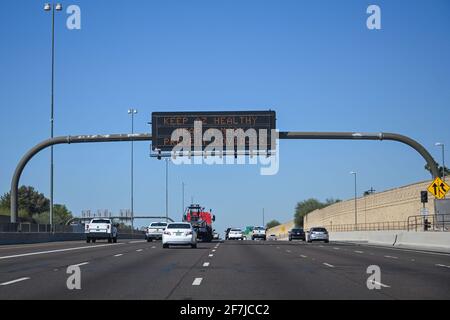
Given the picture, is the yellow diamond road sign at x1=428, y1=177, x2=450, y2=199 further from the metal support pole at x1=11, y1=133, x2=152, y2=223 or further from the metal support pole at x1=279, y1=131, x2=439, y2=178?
the metal support pole at x1=11, y1=133, x2=152, y2=223

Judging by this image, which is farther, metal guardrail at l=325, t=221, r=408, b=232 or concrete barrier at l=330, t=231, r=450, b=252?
metal guardrail at l=325, t=221, r=408, b=232

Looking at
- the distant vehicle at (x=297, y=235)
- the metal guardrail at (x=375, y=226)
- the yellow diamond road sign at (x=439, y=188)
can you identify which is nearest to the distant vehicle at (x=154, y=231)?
the metal guardrail at (x=375, y=226)

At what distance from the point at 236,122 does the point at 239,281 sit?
31.0 m

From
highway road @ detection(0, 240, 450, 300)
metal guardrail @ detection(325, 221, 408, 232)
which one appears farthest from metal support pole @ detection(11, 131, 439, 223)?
metal guardrail @ detection(325, 221, 408, 232)

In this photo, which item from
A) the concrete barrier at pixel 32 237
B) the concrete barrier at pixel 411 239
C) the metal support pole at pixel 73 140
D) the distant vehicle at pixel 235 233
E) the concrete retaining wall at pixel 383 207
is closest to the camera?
the concrete barrier at pixel 411 239

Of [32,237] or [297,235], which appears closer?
[32,237]

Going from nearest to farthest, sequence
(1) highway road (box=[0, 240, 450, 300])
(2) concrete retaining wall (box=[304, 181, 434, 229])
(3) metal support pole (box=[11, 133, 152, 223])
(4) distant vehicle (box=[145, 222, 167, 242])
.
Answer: (1) highway road (box=[0, 240, 450, 300]) < (3) metal support pole (box=[11, 133, 152, 223]) < (4) distant vehicle (box=[145, 222, 167, 242]) < (2) concrete retaining wall (box=[304, 181, 434, 229])

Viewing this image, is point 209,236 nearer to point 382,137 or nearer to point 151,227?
point 151,227

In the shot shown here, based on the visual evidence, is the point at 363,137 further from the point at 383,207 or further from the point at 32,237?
the point at 383,207

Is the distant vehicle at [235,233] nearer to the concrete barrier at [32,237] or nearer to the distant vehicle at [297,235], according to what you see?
the distant vehicle at [297,235]

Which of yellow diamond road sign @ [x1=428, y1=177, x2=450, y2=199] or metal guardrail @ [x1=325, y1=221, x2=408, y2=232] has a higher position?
yellow diamond road sign @ [x1=428, y1=177, x2=450, y2=199]

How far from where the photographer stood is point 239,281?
1952cm

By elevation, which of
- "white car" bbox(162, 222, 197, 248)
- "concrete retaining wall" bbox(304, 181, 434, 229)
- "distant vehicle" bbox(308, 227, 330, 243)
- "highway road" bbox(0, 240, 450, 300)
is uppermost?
"concrete retaining wall" bbox(304, 181, 434, 229)

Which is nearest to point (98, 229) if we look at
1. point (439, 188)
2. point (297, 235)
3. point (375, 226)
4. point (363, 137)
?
point (363, 137)
